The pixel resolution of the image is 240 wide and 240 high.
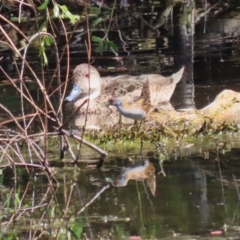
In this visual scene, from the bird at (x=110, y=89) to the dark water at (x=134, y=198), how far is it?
2.81m

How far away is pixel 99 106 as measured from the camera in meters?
12.0

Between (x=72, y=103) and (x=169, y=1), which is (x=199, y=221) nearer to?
(x=72, y=103)

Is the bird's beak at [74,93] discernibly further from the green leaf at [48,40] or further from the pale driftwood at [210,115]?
the green leaf at [48,40]

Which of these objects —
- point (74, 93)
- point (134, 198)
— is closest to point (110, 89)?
point (74, 93)

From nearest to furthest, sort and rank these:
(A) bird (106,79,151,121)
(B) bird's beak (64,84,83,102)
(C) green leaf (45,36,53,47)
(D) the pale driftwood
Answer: (C) green leaf (45,36,53,47), (D) the pale driftwood, (A) bird (106,79,151,121), (B) bird's beak (64,84,83,102)

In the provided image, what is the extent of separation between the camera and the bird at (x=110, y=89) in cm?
1191

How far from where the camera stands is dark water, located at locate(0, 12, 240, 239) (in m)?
6.18

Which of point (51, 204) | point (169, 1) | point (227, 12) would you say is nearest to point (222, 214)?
point (51, 204)

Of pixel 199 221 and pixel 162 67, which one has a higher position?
pixel 162 67

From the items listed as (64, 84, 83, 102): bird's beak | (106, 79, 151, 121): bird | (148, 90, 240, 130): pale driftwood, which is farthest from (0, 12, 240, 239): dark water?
(64, 84, 83, 102): bird's beak

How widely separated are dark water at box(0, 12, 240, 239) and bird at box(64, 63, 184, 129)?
2.81 meters

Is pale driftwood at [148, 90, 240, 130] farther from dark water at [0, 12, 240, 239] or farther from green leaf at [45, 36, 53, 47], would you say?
green leaf at [45, 36, 53, 47]

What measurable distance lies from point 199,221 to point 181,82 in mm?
6958

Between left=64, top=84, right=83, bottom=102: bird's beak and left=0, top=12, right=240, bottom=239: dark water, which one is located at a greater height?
left=64, top=84, right=83, bottom=102: bird's beak
